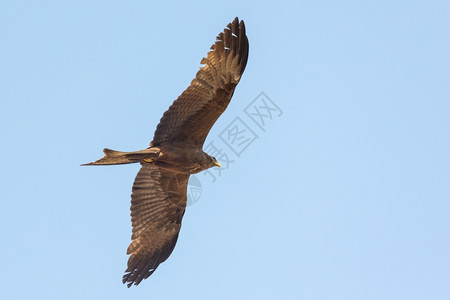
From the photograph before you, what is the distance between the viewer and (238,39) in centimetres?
1114

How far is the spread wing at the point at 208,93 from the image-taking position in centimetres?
1117

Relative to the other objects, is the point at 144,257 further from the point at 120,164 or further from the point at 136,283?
the point at 120,164

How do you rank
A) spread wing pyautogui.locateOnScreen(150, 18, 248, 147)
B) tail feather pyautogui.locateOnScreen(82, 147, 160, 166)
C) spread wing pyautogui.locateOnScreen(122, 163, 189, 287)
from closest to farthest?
tail feather pyautogui.locateOnScreen(82, 147, 160, 166) < spread wing pyautogui.locateOnScreen(150, 18, 248, 147) < spread wing pyautogui.locateOnScreen(122, 163, 189, 287)

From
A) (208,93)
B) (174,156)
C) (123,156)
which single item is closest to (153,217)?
(174,156)

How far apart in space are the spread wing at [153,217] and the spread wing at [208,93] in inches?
42.3

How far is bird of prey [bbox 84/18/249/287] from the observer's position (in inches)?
442

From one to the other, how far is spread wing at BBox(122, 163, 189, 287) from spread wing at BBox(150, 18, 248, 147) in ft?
3.52

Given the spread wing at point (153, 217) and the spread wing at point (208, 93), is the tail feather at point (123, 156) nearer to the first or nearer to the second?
the spread wing at point (208, 93)

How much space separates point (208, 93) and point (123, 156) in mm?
1633

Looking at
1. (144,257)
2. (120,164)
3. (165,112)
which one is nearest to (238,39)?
(165,112)

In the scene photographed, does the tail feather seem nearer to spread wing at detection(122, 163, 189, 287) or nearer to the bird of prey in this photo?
the bird of prey

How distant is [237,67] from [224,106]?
2.21 feet

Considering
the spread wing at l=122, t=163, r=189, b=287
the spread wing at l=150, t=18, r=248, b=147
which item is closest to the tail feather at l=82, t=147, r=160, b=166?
the spread wing at l=150, t=18, r=248, b=147

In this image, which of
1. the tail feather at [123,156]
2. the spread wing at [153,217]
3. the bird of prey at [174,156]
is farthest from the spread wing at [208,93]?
the spread wing at [153,217]
